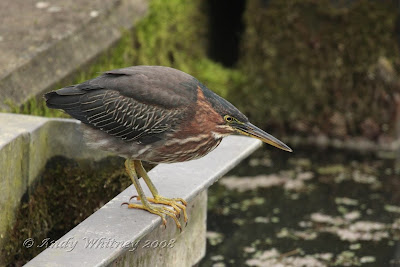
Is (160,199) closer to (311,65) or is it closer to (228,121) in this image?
(228,121)

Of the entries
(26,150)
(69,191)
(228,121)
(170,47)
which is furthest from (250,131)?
(170,47)

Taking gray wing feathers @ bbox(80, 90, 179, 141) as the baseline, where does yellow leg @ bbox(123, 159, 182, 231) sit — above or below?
below

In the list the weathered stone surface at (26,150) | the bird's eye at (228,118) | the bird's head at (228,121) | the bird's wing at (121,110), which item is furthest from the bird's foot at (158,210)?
the weathered stone surface at (26,150)

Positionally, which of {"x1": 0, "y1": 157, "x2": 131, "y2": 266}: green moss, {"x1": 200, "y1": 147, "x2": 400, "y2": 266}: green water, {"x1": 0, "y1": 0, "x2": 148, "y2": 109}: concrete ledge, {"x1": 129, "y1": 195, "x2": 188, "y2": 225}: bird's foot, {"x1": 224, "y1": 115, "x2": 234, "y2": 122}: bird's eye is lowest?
{"x1": 200, "y1": 147, "x2": 400, "y2": 266}: green water

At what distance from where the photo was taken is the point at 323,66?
340 inches

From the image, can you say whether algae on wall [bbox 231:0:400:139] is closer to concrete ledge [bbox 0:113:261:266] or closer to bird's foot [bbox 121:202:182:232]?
concrete ledge [bbox 0:113:261:266]

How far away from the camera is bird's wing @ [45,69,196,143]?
14.1ft

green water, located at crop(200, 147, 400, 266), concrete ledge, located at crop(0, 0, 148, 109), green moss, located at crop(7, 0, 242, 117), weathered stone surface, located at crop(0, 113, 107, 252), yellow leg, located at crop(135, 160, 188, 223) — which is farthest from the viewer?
green moss, located at crop(7, 0, 242, 117)

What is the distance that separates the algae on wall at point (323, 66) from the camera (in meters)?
8.51

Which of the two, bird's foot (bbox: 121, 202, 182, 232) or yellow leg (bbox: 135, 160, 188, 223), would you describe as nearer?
Answer: bird's foot (bbox: 121, 202, 182, 232)

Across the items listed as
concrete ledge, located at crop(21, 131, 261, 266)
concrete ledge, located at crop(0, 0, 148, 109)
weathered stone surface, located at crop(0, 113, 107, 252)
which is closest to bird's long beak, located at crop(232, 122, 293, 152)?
concrete ledge, located at crop(21, 131, 261, 266)

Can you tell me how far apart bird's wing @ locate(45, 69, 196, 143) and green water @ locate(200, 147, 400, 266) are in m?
2.00

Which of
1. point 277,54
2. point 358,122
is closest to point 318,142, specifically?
point 358,122

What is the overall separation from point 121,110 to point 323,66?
15.4 ft
